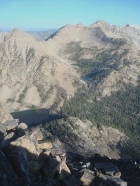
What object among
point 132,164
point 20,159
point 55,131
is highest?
point 20,159

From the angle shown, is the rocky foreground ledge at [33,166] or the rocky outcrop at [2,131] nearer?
the rocky foreground ledge at [33,166]

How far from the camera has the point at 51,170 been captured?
34.8 metres

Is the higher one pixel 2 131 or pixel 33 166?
pixel 2 131

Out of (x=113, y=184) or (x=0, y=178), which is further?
(x=113, y=184)

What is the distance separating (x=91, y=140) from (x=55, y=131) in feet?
72.6

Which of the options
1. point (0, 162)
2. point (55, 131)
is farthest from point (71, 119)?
point (0, 162)

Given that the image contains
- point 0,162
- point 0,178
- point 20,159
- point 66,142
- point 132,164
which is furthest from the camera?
point 66,142

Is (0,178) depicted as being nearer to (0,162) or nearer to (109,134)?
(0,162)

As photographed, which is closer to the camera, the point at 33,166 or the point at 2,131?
the point at 33,166

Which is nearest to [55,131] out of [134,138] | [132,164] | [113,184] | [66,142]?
[66,142]

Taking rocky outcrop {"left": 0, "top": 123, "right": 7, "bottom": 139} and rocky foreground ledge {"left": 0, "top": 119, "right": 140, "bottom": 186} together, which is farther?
rocky outcrop {"left": 0, "top": 123, "right": 7, "bottom": 139}

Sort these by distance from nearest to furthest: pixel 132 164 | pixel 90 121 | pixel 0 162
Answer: pixel 0 162, pixel 132 164, pixel 90 121

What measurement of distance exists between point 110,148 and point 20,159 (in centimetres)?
14247

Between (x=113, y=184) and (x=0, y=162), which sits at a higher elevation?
(x=0, y=162)
